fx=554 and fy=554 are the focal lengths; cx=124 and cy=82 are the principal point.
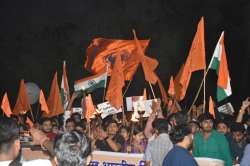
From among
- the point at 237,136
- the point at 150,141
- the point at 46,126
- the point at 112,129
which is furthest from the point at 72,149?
the point at 46,126

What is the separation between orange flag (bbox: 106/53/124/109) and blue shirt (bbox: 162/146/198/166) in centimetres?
518

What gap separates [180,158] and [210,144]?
7.30ft

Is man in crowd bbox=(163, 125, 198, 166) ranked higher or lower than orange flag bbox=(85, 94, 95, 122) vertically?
lower

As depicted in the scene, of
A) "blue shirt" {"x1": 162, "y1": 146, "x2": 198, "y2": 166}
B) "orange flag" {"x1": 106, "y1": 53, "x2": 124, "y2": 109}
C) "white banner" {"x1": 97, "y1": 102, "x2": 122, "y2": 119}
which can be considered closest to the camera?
"blue shirt" {"x1": 162, "y1": 146, "x2": 198, "y2": 166}

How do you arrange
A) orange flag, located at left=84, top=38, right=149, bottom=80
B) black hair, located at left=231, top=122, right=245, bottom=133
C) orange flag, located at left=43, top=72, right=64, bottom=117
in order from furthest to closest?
1. orange flag, located at left=84, top=38, right=149, bottom=80
2. orange flag, located at left=43, top=72, right=64, bottom=117
3. black hair, located at left=231, top=122, right=245, bottom=133

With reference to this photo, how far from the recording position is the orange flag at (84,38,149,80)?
11.6m

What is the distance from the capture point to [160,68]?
25.5m

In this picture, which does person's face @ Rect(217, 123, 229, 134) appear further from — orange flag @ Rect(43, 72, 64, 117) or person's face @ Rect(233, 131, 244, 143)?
orange flag @ Rect(43, 72, 64, 117)

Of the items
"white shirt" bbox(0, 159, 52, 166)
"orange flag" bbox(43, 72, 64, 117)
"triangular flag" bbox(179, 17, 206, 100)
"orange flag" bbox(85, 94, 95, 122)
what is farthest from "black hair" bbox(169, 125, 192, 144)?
"orange flag" bbox(43, 72, 64, 117)

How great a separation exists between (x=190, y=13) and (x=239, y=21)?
10.6 ft

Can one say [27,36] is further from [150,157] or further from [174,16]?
[150,157]

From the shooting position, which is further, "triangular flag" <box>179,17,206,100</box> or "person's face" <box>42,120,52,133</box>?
"triangular flag" <box>179,17,206,100</box>

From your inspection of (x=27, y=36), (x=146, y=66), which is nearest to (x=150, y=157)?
(x=146, y=66)

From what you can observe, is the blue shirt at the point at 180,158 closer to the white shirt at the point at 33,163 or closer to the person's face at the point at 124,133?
the white shirt at the point at 33,163
